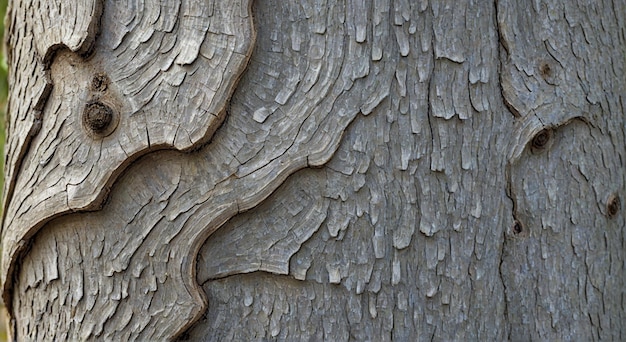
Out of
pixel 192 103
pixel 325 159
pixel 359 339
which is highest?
pixel 192 103

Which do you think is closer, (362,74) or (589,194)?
(362,74)

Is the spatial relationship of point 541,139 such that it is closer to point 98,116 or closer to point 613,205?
point 613,205

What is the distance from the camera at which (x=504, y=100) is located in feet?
2.94

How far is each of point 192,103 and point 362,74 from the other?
222 mm

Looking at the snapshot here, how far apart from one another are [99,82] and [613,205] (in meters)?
0.76

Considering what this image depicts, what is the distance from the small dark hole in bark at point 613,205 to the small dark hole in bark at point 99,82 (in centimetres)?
74

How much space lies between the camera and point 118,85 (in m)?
0.87

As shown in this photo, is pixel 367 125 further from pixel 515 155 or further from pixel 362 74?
pixel 515 155

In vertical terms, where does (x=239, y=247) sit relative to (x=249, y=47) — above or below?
below

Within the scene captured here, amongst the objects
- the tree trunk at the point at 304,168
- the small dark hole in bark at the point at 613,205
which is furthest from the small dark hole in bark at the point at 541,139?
the small dark hole in bark at the point at 613,205

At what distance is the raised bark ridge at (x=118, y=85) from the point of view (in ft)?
2.77

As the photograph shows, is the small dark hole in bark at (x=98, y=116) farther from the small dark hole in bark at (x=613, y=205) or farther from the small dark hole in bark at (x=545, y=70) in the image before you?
the small dark hole in bark at (x=613, y=205)

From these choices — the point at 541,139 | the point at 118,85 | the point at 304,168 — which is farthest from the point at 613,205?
the point at 118,85

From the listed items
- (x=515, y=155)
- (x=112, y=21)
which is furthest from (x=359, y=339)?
(x=112, y=21)
